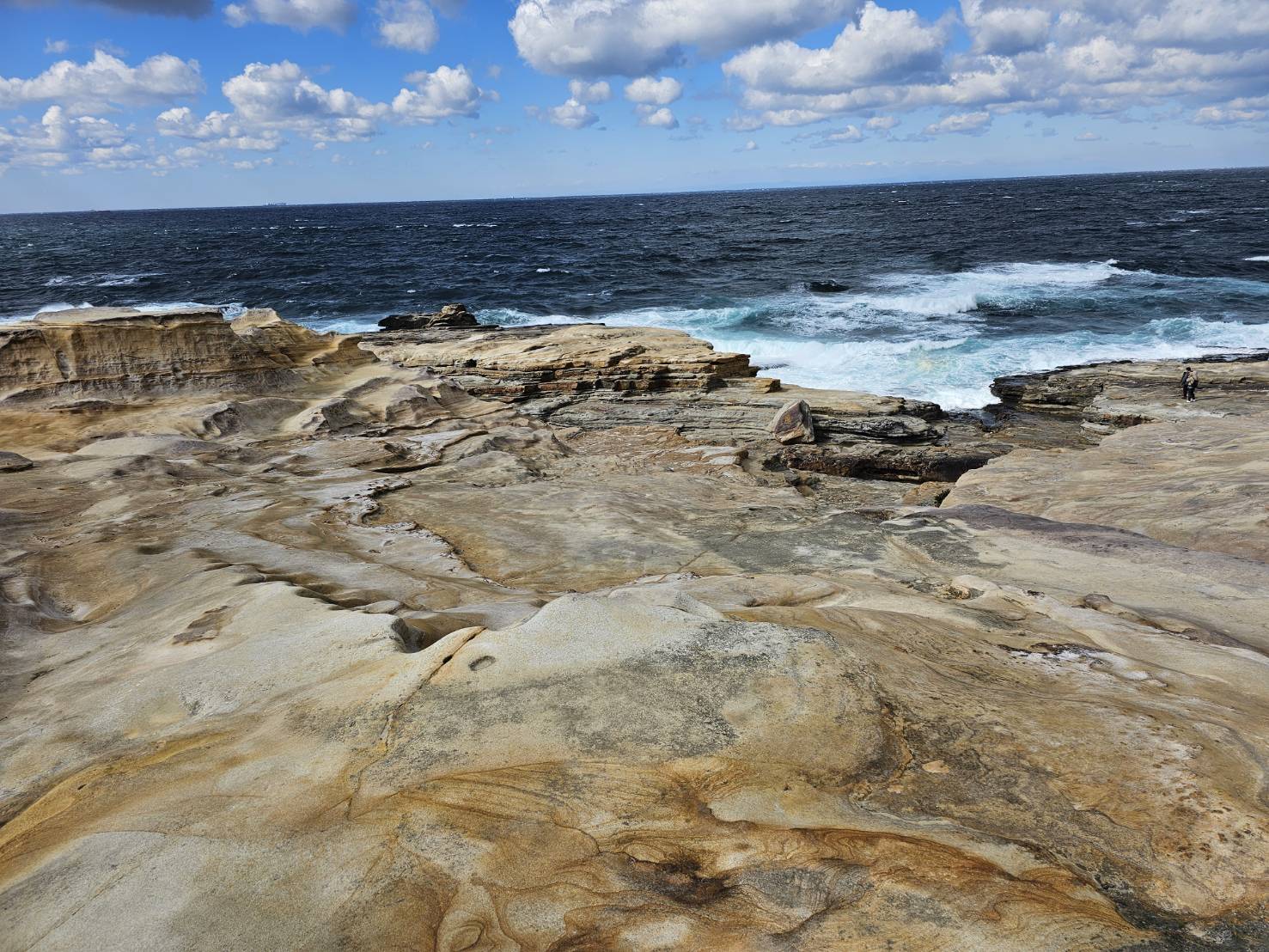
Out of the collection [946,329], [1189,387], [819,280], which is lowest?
[1189,387]

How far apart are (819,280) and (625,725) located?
34014 millimetres

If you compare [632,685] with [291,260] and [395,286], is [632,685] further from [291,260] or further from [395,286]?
[291,260]

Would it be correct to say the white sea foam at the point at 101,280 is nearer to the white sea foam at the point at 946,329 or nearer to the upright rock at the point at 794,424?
the white sea foam at the point at 946,329

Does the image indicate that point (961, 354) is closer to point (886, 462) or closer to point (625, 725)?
point (886, 462)

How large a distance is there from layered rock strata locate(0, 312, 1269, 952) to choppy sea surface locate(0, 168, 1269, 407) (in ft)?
41.8

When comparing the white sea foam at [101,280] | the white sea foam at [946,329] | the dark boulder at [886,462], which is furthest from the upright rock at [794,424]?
the white sea foam at [101,280]

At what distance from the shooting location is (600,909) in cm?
236

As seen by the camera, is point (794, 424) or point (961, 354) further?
point (961, 354)

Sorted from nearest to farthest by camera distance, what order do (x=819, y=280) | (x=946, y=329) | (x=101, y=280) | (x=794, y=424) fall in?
1. (x=794, y=424)
2. (x=946, y=329)
3. (x=819, y=280)
4. (x=101, y=280)

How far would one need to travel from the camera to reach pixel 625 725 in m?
3.13

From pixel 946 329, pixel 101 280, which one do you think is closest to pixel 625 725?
pixel 946 329

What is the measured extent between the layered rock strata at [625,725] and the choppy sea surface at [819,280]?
12.7 meters

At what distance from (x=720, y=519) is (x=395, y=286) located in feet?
108

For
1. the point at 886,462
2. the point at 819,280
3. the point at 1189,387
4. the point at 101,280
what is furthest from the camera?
the point at 101,280
